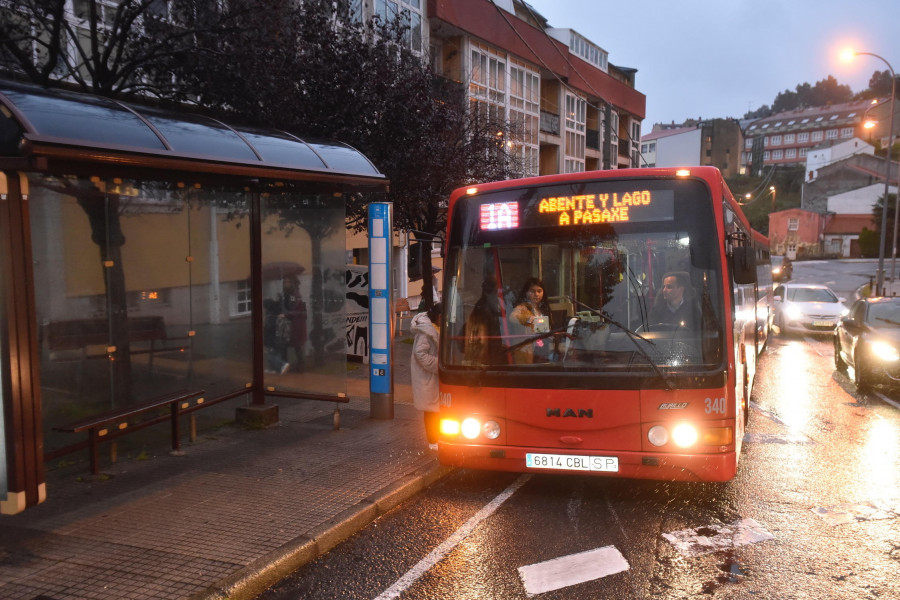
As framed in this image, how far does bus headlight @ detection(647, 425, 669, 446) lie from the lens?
582cm

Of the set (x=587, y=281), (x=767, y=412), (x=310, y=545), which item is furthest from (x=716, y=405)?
(x=767, y=412)

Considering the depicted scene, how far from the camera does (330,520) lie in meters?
5.68

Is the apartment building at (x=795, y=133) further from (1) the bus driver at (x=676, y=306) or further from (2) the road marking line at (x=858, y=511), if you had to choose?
(1) the bus driver at (x=676, y=306)

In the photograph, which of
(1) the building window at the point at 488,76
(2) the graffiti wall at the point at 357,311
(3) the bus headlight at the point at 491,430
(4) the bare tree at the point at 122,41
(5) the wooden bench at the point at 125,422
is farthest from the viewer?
(1) the building window at the point at 488,76

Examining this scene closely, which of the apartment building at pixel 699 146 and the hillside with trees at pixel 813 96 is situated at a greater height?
the hillside with trees at pixel 813 96

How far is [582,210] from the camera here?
20.5 ft

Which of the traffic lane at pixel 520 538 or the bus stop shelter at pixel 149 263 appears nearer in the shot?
the traffic lane at pixel 520 538

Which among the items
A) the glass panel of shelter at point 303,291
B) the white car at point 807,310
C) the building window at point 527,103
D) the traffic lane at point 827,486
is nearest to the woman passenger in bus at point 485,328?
the traffic lane at point 827,486

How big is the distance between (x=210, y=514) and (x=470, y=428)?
223cm

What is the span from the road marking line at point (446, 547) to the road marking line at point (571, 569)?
0.64m

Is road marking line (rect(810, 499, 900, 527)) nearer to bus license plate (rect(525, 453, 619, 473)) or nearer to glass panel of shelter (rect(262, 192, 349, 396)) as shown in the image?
bus license plate (rect(525, 453, 619, 473))

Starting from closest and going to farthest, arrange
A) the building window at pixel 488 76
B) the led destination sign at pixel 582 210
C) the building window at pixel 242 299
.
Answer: the led destination sign at pixel 582 210 < the building window at pixel 242 299 < the building window at pixel 488 76

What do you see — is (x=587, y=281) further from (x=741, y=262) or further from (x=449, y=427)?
(x=449, y=427)

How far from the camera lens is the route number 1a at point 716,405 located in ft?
18.7
